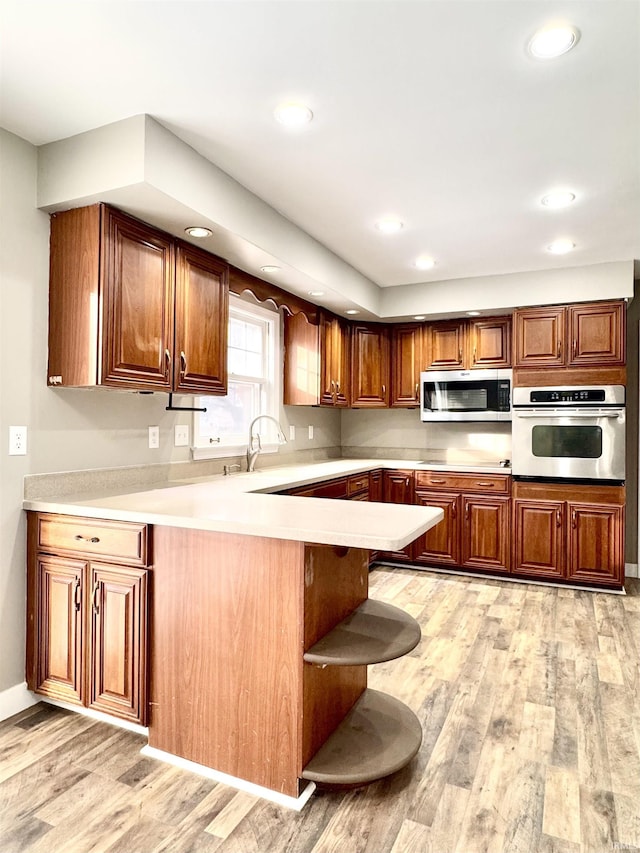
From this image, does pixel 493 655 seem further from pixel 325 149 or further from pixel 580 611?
pixel 325 149

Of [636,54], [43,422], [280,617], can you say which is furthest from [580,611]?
[43,422]

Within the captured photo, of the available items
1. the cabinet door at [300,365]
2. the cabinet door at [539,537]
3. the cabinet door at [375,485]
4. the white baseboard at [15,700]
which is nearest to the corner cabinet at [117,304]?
the white baseboard at [15,700]

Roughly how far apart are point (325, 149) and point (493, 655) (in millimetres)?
2708

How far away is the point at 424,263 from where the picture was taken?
405cm

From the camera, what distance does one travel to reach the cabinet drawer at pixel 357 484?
4109mm

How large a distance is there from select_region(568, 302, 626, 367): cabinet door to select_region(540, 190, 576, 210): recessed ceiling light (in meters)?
1.38

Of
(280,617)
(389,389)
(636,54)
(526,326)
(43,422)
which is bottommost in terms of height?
(280,617)

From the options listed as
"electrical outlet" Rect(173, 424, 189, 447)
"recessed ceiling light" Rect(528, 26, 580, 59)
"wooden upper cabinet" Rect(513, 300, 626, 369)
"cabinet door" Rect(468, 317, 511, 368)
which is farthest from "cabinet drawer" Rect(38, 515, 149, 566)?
"cabinet door" Rect(468, 317, 511, 368)

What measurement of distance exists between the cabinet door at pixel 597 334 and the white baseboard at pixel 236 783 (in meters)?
3.53

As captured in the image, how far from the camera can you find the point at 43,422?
7.88 feet

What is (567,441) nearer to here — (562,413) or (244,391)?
(562,413)

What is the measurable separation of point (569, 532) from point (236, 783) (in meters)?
3.20

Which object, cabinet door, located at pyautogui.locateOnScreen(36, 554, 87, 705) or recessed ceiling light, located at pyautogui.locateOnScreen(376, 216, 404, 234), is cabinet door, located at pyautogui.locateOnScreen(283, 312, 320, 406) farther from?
cabinet door, located at pyautogui.locateOnScreen(36, 554, 87, 705)

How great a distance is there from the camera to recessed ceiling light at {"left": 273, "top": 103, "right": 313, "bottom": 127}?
6.73ft
